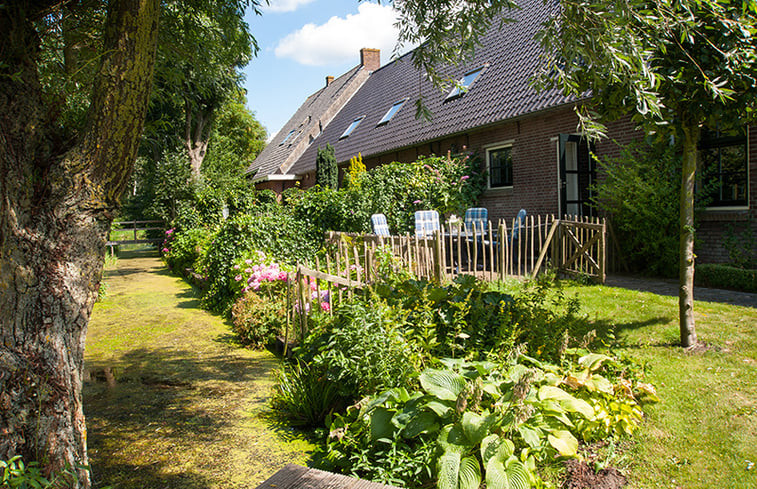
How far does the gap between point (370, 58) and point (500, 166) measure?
17.1 m

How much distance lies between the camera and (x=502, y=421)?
2.62 metres

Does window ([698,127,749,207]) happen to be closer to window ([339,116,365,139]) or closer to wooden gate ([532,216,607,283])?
wooden gate ([532,216,607,283])

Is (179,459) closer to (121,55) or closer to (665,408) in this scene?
(121,55)

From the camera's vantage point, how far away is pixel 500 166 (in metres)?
13.1

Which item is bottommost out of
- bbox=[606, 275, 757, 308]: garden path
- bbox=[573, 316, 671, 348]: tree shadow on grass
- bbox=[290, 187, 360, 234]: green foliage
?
bbox=[573, 316, 671, 348]: tree shadow on grass

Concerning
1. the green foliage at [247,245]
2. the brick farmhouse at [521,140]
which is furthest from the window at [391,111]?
the green foliage at [247,245]

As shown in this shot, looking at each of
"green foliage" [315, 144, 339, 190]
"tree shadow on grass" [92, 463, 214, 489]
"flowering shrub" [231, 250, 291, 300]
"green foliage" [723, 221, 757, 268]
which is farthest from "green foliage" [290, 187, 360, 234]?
"green foliage" [315, 144, 339, 190]

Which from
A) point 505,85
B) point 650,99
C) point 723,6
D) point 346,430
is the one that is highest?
point 505,85

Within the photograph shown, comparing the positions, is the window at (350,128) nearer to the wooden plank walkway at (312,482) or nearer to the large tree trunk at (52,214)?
the large tree trunk at (52,214)

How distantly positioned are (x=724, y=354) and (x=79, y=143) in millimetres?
5272

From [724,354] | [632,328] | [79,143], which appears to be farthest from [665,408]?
[79,143]

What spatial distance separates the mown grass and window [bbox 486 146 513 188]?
720 centimetres

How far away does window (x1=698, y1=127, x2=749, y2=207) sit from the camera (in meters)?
8.08

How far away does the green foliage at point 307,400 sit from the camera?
12.5ft
